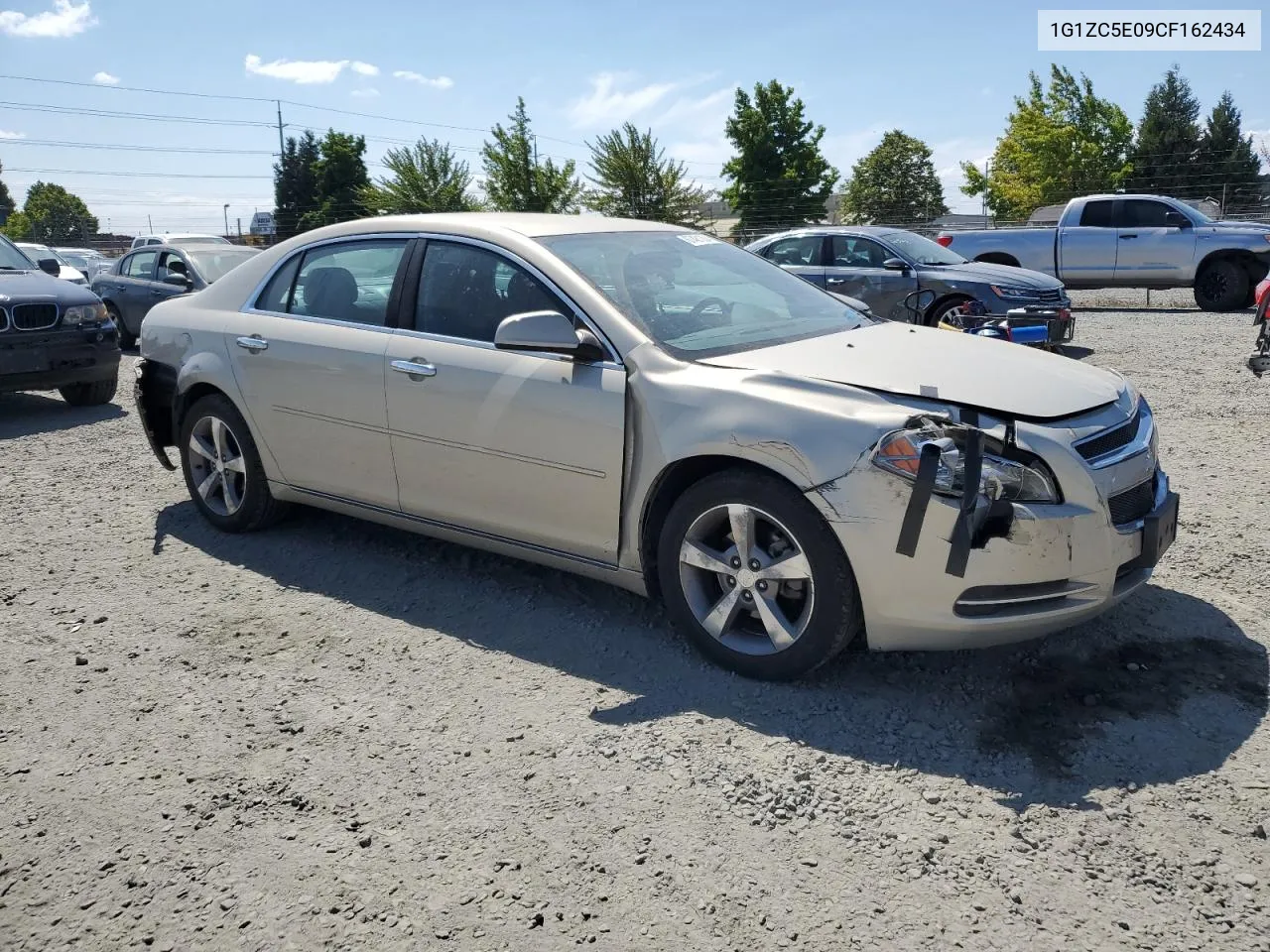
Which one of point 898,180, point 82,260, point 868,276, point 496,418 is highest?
point 898,180

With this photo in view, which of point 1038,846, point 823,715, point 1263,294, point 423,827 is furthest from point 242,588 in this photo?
point 1263,294

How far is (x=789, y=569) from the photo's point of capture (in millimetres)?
3480

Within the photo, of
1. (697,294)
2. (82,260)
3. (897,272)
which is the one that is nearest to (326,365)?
(697,294)

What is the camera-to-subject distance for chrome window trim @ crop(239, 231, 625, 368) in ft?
12.9

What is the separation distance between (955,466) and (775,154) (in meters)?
52.7

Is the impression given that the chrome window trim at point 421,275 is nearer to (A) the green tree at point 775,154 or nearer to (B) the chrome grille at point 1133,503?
(B) the chrome grille at point 1133,503

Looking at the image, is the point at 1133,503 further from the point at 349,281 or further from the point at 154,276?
the point at 154,276

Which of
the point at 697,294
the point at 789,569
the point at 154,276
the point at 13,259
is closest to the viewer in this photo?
the point at 789,569

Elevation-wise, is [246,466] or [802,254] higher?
[802,254]

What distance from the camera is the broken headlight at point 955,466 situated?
3221 millimetres

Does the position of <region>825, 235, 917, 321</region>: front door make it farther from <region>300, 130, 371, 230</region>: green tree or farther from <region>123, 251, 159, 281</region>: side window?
<region>300, 130, 371, 230</region>: green tree

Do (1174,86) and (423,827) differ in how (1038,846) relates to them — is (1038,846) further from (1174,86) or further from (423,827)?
(1174,86)

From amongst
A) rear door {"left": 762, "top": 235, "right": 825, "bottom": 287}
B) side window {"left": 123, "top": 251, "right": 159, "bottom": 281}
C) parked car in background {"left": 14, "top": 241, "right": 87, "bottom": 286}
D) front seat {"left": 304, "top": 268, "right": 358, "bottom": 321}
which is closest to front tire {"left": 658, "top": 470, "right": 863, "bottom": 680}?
front seat {"left": 304, "top": 268, "right": 358, "bottom": 321}

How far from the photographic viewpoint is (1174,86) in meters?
60.3
